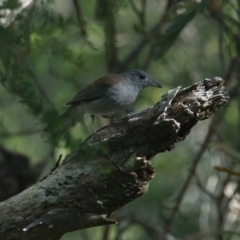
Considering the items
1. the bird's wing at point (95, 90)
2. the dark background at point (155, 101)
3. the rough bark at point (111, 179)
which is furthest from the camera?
the dark background at point (155, 101)

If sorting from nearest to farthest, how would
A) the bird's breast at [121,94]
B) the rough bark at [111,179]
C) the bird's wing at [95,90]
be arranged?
the rough bark at [111,179]
the bird's wing at [95,90]
the bird's breast at [121,94]

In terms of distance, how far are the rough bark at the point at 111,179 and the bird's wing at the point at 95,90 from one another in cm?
144

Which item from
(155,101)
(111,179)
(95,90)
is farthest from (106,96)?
(155,101)

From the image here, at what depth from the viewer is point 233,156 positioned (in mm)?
4836

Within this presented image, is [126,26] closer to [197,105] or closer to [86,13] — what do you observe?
[86,13]

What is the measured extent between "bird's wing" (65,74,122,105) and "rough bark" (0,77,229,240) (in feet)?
4.72

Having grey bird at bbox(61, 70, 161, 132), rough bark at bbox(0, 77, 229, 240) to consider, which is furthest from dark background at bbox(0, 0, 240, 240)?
rough bark at bbox(0, 77, 229, 240)

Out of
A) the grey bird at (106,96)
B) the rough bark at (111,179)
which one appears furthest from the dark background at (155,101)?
the rough bark at (111,179)

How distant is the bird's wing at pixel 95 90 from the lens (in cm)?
431

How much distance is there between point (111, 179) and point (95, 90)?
1.76m

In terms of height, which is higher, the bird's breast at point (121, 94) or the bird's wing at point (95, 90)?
the bird's wing at point (95, 90)

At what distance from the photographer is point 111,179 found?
2791mm

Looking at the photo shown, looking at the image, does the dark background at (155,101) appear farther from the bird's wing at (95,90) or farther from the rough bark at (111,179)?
the rough bark at (111,179)

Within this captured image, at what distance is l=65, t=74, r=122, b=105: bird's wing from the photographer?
4.31m
